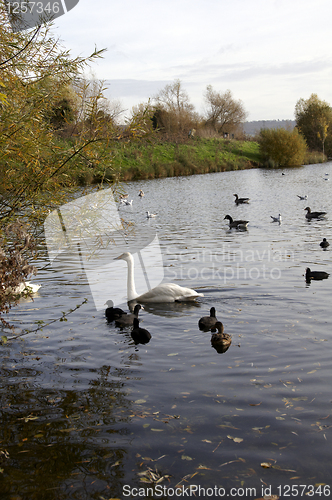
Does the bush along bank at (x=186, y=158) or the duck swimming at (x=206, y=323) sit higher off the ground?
the bush along bank at (x=186, y=158)

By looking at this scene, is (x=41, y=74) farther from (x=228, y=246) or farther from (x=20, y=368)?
A: (x=228, y=246)

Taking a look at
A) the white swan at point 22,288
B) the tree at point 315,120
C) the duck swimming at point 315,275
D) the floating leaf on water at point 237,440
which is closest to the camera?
the floating leaf on water at point 237,440

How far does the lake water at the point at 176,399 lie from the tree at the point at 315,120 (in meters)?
88.2

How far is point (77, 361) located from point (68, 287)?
468 cm

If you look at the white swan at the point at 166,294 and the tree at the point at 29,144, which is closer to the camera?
the tree at the point at 29,144

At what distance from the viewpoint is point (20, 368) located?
634 cm

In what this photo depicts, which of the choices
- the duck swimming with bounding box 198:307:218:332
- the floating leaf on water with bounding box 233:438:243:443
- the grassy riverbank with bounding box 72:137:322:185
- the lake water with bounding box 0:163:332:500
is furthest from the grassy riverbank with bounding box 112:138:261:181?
the floating leaf on water with bounding box 233:438:243:443

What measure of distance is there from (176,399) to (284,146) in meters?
72.0

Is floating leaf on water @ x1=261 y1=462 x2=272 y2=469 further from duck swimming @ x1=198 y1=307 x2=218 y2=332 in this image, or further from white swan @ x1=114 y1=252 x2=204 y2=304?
white swan @ x1=114 y1=252 x2=204 y2=304

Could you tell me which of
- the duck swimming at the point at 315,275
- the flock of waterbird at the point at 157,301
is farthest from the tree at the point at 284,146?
the flock of waterbird at the point at 157,301

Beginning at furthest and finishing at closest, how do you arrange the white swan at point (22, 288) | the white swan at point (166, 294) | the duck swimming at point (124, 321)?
1. the white swan at point (166, 294)
2. the duck swimming at point (124, 321)
3. the white swan at point (22, 288)

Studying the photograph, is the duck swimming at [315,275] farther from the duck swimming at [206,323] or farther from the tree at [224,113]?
A: the tree at [224,113]

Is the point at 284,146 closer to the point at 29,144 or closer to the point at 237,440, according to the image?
the point at 29,144

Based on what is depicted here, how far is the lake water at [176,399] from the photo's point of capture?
3963 millimetres
